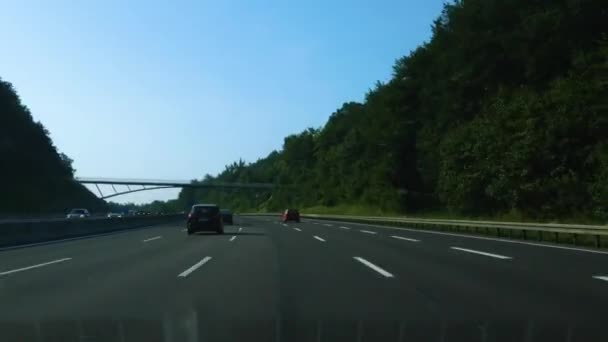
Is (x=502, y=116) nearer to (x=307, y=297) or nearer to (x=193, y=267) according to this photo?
(x=193, y=267)

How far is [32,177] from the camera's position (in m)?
101

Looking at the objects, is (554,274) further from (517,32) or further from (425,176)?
(425,176)

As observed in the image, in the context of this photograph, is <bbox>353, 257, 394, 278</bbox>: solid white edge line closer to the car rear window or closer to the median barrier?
the median barrier

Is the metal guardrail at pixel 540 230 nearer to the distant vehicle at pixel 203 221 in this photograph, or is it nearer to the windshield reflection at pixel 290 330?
the distant vehicle at pixel 203 221

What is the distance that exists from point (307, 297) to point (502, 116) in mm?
34605

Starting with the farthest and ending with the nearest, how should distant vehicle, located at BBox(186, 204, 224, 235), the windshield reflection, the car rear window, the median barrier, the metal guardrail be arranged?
the car rear window, distant vehicle, located at BBox(186, 204, 224, 235), the median barrier, the metal guardrail, the windshield reflection

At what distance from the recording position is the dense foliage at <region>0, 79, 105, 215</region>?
306 ft

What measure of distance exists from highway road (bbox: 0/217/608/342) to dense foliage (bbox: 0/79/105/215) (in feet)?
263

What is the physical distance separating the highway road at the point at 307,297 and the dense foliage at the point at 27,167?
80053 millimetres

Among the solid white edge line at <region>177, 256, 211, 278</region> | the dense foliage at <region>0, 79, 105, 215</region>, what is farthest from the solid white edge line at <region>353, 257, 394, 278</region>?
the dense foliage at <region>0, 79, 105, 215</region>

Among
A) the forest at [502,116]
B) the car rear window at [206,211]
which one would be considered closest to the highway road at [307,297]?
the car rear window at [206,211]

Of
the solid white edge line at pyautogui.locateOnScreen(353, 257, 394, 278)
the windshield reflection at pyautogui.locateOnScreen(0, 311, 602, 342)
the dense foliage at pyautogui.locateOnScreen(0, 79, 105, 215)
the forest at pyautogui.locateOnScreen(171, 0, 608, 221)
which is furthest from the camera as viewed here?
the dense foliage at pyautogui.locateOnScreen(0, 79, 105, 215)

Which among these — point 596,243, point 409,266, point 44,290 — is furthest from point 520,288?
point 596,243

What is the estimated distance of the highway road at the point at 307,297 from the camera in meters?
7.39
